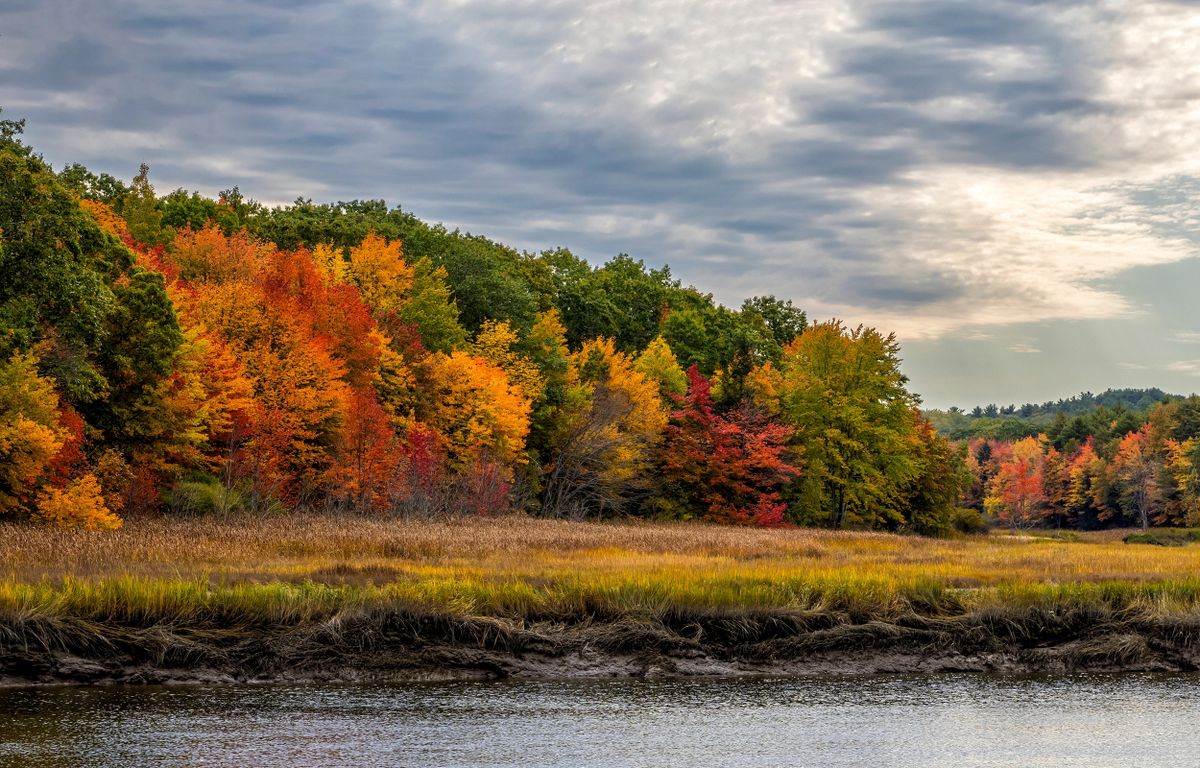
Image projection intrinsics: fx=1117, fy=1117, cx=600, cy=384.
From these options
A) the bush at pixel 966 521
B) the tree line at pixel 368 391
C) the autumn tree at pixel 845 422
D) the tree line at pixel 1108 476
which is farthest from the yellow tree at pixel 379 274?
the tree line at pixel 1108 476

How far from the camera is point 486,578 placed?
24234 mm

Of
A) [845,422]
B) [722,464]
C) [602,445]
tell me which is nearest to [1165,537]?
[845,422]

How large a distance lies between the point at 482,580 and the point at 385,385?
120ft

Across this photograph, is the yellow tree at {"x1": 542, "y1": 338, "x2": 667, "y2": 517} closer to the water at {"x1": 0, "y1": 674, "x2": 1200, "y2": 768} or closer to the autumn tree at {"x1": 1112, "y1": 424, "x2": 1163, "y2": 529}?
the water at {"x1": 0, "y1": 674, "x2": 1200, "y2": 768}

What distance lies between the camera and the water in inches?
589

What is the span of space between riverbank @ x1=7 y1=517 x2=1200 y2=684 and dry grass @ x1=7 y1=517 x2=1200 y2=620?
59 millimetres

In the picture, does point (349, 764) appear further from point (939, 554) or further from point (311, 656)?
point (939, 554)

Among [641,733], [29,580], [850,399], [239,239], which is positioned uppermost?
[239,239]

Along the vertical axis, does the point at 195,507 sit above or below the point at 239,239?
below

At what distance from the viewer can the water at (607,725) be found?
1496 centimetres

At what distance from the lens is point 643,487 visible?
2697 inches

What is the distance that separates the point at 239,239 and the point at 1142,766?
59978 mm

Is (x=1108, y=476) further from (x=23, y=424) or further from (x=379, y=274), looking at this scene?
(x=23, y=424)

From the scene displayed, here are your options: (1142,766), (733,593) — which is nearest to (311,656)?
(733,593)
